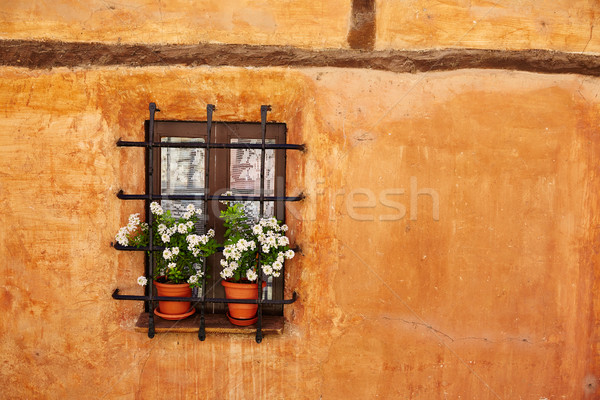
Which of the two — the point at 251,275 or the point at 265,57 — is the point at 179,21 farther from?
the point at 251,275

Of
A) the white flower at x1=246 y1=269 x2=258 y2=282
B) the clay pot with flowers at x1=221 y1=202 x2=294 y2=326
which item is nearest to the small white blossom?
the clay pot with flowers at x1=221 y1=202 x2=294 y2=326

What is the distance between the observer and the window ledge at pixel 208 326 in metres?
2.43

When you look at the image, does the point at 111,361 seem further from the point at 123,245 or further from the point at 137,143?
the point at 137,143

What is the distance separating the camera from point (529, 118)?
2.43m

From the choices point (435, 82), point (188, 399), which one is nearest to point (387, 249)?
point (435, 82)

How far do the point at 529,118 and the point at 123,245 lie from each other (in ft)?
9.00

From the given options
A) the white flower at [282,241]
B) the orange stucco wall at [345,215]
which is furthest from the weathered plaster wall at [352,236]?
the white flower at [282,241]

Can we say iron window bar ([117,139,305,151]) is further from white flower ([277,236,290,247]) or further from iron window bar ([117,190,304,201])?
white flower ([277,236,290,247])

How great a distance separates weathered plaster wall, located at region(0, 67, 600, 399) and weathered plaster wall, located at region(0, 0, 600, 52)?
0.22 meters

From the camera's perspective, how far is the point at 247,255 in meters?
2.33

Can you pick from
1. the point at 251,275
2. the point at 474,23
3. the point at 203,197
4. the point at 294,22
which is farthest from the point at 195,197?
the point at 474,23

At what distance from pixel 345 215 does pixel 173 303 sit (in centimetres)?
126

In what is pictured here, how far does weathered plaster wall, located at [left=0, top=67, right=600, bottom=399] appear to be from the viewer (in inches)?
95.0

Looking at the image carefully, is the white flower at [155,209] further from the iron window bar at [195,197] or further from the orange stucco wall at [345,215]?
the orange stucco wall at [345,215]
